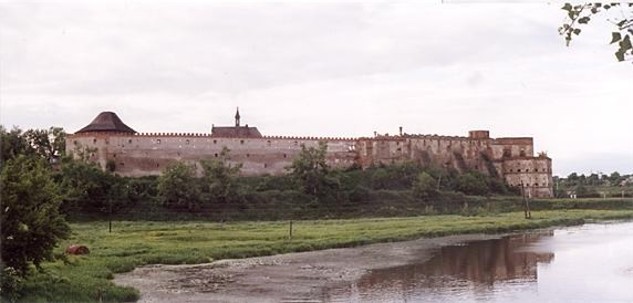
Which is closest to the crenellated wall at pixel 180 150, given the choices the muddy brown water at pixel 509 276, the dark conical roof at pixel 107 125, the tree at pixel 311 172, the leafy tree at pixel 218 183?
the dark conical roof at pixel 107 125

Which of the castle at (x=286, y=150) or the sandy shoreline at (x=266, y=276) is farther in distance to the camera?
the castle at (x=286, y=150)

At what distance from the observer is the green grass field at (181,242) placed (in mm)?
8891

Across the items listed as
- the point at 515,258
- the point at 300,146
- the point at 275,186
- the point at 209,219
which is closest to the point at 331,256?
the point at 515,258

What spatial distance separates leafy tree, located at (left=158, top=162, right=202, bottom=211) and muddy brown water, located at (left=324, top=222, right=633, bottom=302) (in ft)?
38.5

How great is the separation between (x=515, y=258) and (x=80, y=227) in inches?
482

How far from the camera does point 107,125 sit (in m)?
32.0

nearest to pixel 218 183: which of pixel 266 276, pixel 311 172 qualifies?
pixel 311 172

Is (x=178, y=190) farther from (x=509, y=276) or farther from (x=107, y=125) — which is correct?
(x=509, y=276)

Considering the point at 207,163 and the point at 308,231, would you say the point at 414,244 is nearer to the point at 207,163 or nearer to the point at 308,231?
the point at 308,231

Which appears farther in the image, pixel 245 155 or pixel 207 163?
pixel 245 155

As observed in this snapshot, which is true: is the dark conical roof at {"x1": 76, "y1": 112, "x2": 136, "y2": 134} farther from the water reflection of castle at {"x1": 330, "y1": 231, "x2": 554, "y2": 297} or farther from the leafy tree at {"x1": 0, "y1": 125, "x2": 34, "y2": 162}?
the water reflection of castle at {"x1": 330, "y1": 231, "x2": 554, "y2": 297}

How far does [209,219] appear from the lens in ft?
86.1

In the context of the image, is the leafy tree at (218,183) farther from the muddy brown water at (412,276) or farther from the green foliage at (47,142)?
the muddy brown water at (412,276)

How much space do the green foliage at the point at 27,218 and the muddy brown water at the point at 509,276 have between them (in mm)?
3115
